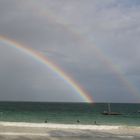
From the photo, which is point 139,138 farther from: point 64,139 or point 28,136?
point 28,136

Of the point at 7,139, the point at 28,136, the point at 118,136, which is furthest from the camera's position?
the point at 118,136

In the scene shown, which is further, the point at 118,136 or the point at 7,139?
the point at 118,136

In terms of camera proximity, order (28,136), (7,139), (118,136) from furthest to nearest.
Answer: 1. (118,136)
2. (28,136)
3. (7,139)

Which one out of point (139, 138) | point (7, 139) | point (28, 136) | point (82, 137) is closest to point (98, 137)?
point (82, 137)

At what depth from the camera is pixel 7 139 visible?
24.2 metres

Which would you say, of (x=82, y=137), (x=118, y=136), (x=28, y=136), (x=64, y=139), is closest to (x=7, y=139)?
(x=28, y=136)

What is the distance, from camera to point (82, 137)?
26859mm

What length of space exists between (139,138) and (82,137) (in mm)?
4579

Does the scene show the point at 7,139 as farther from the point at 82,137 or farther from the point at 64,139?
the point at 82,137

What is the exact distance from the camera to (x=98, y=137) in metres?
27.3

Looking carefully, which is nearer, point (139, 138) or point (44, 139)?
point (44, 139)

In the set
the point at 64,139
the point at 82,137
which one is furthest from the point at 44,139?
the point at 82,137

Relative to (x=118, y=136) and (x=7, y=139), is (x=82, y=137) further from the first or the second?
(x=7, y=139)

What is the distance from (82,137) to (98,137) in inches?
53.2
